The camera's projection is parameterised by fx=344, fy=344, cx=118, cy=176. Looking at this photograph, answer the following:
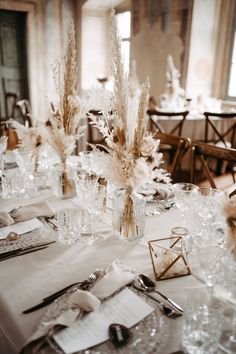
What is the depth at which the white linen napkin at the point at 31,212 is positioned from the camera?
1.37 meters

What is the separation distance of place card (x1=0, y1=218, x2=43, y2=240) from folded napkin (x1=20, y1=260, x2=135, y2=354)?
1.32 ft

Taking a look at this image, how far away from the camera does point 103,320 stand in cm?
80

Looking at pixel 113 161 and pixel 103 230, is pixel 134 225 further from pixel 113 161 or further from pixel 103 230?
pixel 113 161

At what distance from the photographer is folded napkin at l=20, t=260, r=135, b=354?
738mm

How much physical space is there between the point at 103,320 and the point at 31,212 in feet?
2.29

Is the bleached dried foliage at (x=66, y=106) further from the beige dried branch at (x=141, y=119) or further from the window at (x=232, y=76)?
the window at (x=232, y=76)

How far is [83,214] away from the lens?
52.4 inches

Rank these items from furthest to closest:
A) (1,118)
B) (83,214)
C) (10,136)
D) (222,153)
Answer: (1,118), (10,136), (222,153), (83,214)

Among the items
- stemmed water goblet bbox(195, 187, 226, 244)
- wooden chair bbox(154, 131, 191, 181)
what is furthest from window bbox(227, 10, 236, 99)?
stemmed water goblet bbox(195, 187, 226, 244)

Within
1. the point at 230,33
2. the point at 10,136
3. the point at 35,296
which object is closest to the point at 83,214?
the point at 35,296

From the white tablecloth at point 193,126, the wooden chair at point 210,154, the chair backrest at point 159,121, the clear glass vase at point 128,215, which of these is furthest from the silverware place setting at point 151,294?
the white tablecloth at point 193,126

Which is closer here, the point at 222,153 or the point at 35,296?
the point at 35,296

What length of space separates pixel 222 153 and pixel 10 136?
1.61 m

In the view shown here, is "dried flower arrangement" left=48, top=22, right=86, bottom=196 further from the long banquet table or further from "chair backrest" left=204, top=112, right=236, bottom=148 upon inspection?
"chair backrest" left=204, top=112, right=236, bottom=148
